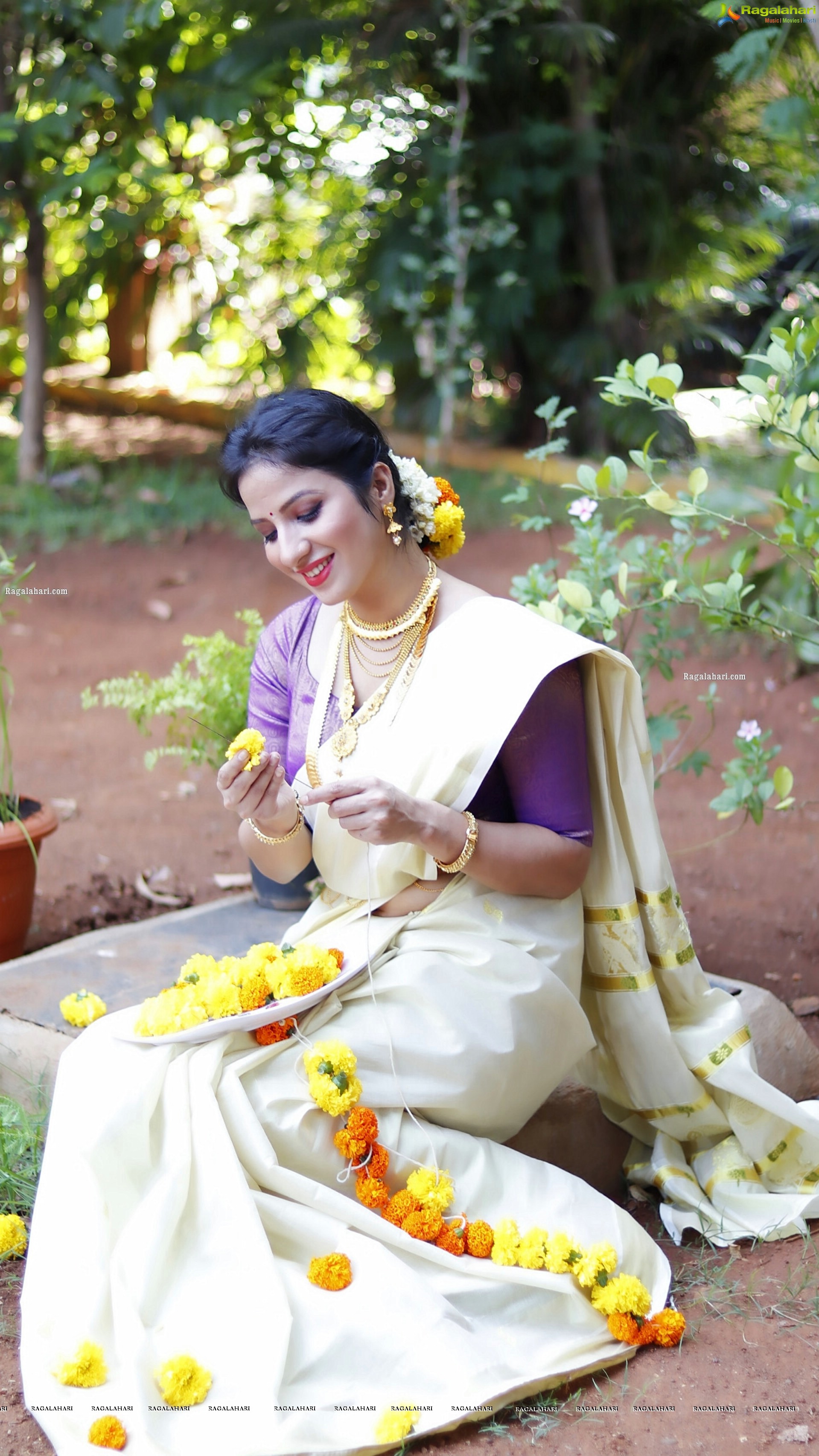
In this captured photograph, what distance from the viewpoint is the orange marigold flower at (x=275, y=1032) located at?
214cm

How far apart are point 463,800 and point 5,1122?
1234mm

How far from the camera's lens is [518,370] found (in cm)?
847

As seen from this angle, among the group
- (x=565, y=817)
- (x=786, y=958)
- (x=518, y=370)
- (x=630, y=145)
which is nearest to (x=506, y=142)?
(x=630, y=145)

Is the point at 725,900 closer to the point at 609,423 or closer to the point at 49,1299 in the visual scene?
the point at 49,1299

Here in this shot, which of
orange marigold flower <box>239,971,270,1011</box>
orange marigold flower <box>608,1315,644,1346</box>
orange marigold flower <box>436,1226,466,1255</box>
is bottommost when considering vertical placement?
orange marigold flower <box>608,1315,644,1346</box>

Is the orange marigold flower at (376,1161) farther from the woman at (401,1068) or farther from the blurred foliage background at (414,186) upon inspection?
the blurred foliage background at (414,186)

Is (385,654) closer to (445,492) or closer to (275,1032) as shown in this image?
(445,492)

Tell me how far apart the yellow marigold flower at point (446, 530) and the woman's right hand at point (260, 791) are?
1.77ft

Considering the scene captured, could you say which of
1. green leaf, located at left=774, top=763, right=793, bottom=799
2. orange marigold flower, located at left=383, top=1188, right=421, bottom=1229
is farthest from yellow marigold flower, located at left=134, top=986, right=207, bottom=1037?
green leaf, located at left=774, top=763, right=793, bottom=799

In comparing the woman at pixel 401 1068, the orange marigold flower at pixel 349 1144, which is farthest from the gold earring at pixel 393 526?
the orange marigold flower at pixel 349 1144

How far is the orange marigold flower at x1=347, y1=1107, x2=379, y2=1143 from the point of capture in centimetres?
206

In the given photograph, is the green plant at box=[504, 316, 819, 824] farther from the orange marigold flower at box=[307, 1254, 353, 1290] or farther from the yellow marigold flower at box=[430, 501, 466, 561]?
the orange marigold flower at box=[307, 1254, 353, 1290]

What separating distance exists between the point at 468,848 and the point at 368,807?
22 cm

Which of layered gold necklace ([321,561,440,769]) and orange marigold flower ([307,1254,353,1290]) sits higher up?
layered gold necklace ([321,561,440,769])
